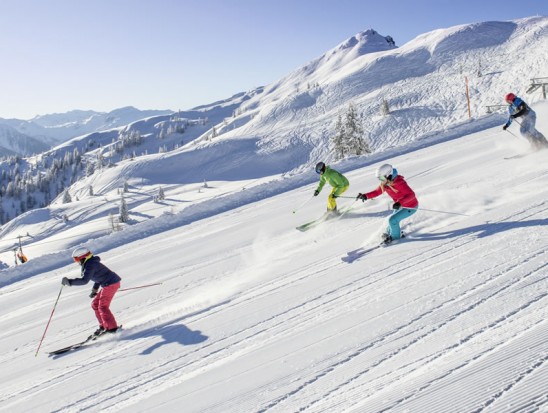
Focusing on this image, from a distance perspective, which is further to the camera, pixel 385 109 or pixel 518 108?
pixel 385 109

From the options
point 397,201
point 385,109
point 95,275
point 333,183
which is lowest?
point 397,201

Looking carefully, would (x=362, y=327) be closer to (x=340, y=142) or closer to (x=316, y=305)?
(x=316, y=305)

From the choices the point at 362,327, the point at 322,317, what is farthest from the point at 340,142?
the point at 362,327

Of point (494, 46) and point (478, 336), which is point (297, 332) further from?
point (494, 46)

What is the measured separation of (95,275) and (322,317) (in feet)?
13.5

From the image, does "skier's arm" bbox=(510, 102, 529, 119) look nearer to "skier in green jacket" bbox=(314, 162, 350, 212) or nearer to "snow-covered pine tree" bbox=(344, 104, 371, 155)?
"skier in green jacket" bbox=(314, 162, 350, 212)

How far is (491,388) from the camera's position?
3.80 m

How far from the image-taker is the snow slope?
4332 millimetres

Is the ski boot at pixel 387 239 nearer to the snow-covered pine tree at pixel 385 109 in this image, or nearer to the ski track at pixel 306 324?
the ski track at pixel 306 324

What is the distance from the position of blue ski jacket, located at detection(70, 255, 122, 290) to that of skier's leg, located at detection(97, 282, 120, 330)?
0.09 meters

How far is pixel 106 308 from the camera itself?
7.42 meters

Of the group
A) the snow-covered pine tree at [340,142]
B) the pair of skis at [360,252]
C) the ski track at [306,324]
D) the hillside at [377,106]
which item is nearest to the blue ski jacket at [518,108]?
the ski track at [306,324]

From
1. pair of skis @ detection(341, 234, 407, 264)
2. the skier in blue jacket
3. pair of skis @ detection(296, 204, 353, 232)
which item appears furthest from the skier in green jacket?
the skier in blue jacket

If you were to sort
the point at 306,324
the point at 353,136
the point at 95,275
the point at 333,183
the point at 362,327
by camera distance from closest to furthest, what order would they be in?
the point at 362,327, the point at 306,324, the point at 95,275, the point at 333,183, the point at 353,136
